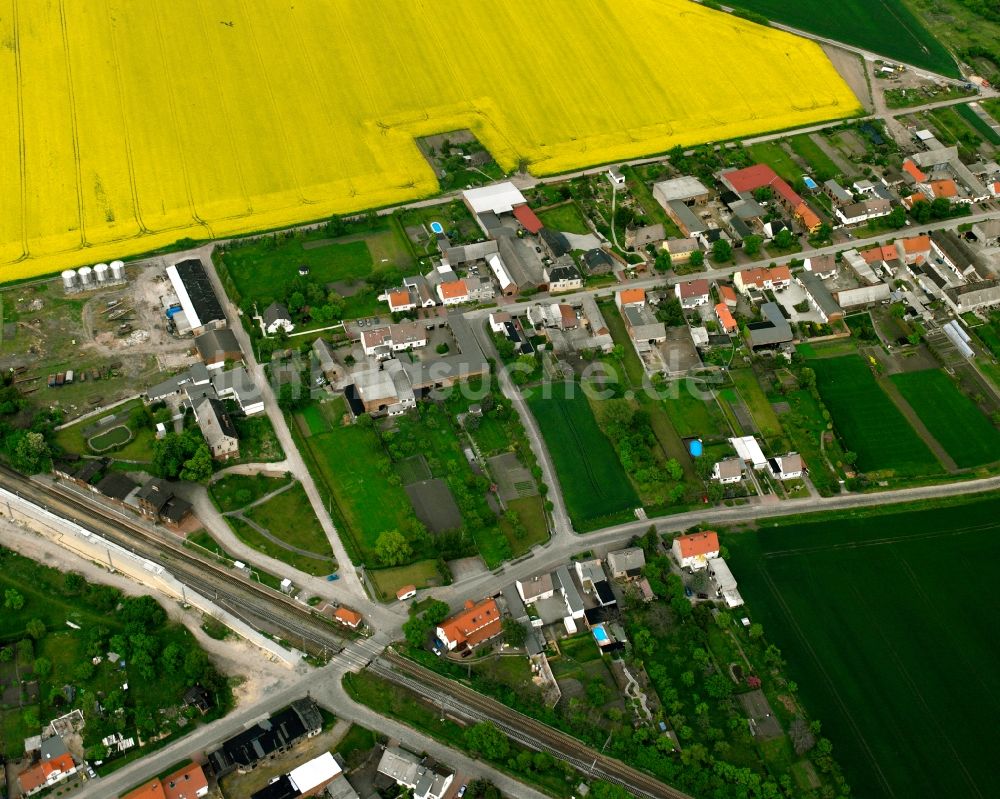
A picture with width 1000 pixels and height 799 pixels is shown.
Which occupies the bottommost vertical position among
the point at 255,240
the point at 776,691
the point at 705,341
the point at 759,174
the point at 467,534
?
the point at 776,691

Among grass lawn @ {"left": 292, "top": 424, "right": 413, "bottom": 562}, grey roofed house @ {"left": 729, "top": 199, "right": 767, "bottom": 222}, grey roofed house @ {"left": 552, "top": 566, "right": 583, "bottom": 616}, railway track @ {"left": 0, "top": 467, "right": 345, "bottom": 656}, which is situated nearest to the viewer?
railway track @ {"left": 0, "top": 467, "right": 345, "bottom": 656}

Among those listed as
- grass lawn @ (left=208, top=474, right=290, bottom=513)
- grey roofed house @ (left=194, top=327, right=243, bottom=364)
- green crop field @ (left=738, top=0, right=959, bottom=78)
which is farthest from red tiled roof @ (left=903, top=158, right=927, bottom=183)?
grass lawn @ (left=208, top=474, right=290, bottom=513)

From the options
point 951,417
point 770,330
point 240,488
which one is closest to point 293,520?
point 240,488

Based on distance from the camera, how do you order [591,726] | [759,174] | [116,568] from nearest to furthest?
[591,726] → [116,568] → [759,174]

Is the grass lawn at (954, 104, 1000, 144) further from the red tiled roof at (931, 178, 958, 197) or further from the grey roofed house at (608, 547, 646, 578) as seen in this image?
the grey roofed house at (608, 547, 646, 578)

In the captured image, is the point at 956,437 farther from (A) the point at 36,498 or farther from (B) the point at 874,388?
(A) the point at 36,498

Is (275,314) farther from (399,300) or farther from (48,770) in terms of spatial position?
(48,770)

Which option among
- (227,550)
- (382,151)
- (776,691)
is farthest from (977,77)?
(227,550)
